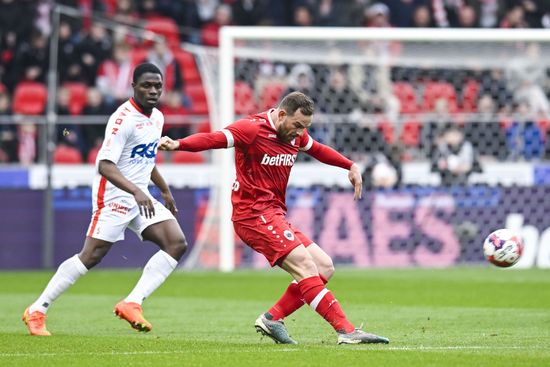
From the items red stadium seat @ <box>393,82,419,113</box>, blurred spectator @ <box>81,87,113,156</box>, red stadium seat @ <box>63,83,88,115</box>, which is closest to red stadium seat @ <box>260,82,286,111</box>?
red stadium seat @ <box>393,82,419,113</box>

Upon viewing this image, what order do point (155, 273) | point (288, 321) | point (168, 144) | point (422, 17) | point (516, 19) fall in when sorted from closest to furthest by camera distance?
point (168, 144), point (155, 273), point (288, 321), point (422, 17), point (516, 19)

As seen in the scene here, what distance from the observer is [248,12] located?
83.9 ft

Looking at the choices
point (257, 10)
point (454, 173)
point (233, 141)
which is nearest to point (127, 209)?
point (233, 141)

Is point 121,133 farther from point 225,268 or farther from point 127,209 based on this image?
point 225,268

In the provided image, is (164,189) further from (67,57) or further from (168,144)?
(67,57)

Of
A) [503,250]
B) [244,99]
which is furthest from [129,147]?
[244,99]

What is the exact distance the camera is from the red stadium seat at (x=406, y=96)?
69.9 ft

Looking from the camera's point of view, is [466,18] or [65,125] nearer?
[65,125]

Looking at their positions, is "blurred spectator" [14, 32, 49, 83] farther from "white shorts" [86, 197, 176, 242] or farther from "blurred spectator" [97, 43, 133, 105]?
"white shorts" [86, 197, 176, 242]

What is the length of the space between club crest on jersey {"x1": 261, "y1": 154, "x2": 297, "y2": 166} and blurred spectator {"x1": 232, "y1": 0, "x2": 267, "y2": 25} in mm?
15667

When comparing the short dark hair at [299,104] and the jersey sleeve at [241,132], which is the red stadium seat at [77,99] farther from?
the short dark hair at [299,104]

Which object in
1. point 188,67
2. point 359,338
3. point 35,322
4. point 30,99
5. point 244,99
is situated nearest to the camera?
point 359,338

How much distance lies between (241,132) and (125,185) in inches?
45.8

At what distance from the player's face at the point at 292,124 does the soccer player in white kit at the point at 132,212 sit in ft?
5.15
